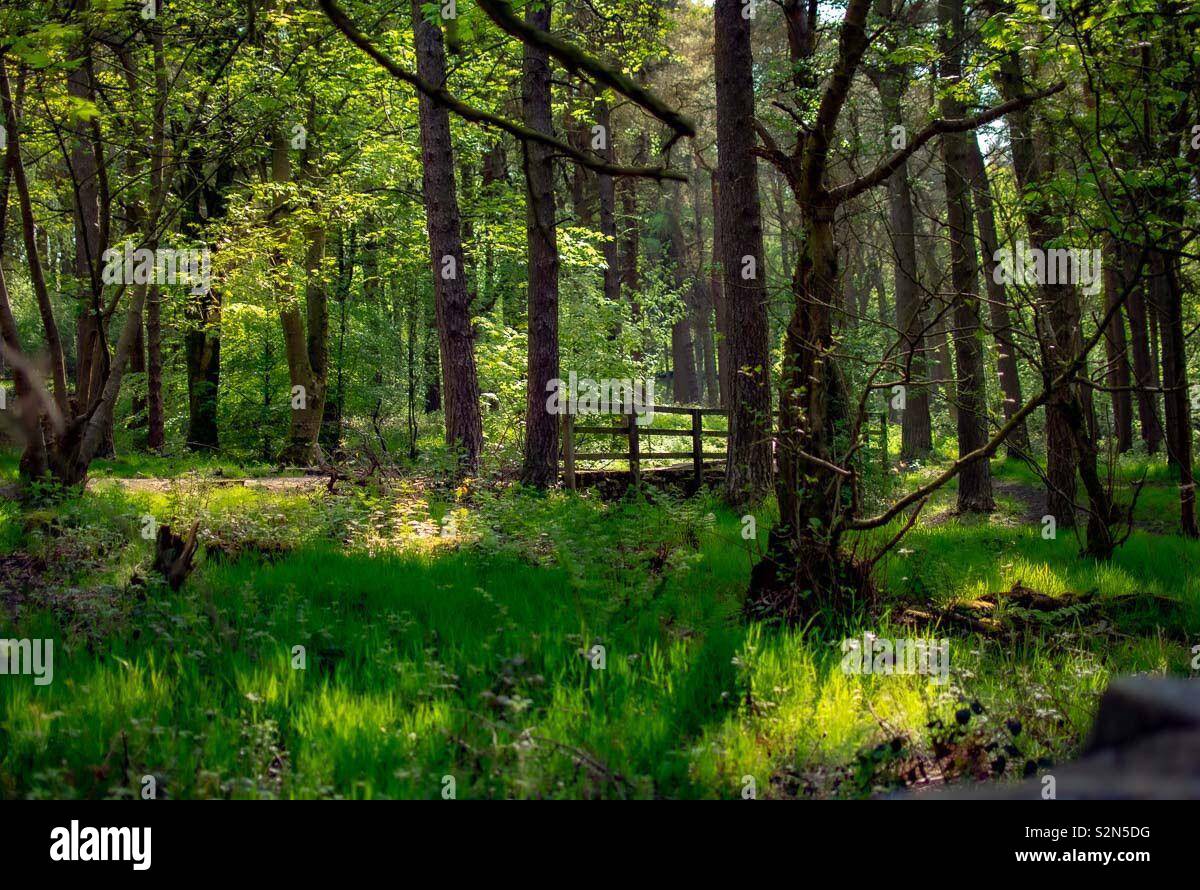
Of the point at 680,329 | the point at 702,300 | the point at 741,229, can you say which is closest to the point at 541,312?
the point at 741,229

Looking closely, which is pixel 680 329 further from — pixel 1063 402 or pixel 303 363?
pixel 1063 402

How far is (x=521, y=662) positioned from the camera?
4.86 metres

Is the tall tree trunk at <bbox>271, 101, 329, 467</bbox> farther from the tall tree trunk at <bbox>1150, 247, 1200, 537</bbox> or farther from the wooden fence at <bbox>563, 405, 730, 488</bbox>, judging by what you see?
the tall tree trunk at <bbox>1150, 247, 1200, 537</bbox>

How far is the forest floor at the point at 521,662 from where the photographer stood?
A: 12.8 ft

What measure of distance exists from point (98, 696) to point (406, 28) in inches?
620

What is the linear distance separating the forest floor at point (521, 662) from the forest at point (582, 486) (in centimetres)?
3

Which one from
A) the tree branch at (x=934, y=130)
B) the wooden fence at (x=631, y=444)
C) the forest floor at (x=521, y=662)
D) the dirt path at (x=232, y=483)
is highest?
the tree branch at (x=934, y=130)

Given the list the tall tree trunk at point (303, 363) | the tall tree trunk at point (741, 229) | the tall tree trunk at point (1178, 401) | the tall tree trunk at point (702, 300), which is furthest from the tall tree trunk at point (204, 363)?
the tall tree trunk at point (702, 300)

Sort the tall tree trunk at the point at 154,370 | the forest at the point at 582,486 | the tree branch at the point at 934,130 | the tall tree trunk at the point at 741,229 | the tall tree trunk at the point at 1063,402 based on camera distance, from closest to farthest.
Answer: the forest at the point at 582,486 < the tree branch at the point at 934,130 < the tall tree trunk at the point at 1063,402 < the tall tree trunk at the point at 741,229 < the tall tree trunk at the point at 154,370

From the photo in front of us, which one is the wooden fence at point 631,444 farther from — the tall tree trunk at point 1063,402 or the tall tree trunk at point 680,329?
the tall tree trunk at point 680,329

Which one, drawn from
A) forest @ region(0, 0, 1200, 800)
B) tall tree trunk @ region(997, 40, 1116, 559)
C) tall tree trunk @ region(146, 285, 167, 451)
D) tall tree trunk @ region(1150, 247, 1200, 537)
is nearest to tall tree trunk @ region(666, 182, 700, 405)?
forest @ region(0, 0, 1200, 800)

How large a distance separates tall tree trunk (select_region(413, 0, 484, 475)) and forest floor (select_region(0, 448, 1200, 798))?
415 centimetres
